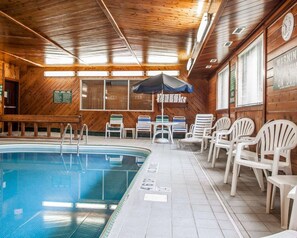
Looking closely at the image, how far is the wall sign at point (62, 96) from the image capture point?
416 inches

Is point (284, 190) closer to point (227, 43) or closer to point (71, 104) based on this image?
point (227, 43)

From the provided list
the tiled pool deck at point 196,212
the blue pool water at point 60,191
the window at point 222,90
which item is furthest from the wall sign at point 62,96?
the tiled pool deck at point 196,212

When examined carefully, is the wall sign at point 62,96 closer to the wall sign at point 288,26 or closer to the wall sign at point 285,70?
the wall sign at point 285,70

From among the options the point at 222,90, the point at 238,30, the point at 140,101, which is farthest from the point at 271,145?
the point at 140,101

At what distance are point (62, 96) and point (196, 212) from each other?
9.34m

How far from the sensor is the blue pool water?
100 inches

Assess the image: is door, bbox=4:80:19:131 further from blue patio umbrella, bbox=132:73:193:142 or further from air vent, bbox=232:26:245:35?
air vent, bbox=232:26:245:35

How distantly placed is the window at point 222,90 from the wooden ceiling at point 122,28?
486 mm

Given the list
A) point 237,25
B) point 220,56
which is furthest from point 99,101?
point 237,25

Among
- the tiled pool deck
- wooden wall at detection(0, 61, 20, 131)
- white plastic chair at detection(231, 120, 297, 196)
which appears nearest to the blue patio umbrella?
the tiled pool deck

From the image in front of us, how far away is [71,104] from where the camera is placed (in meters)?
10.6

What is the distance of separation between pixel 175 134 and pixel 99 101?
3.36 m

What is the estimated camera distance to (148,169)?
402cm

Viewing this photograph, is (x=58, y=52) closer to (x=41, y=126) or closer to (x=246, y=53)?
(x=41, y=126)
